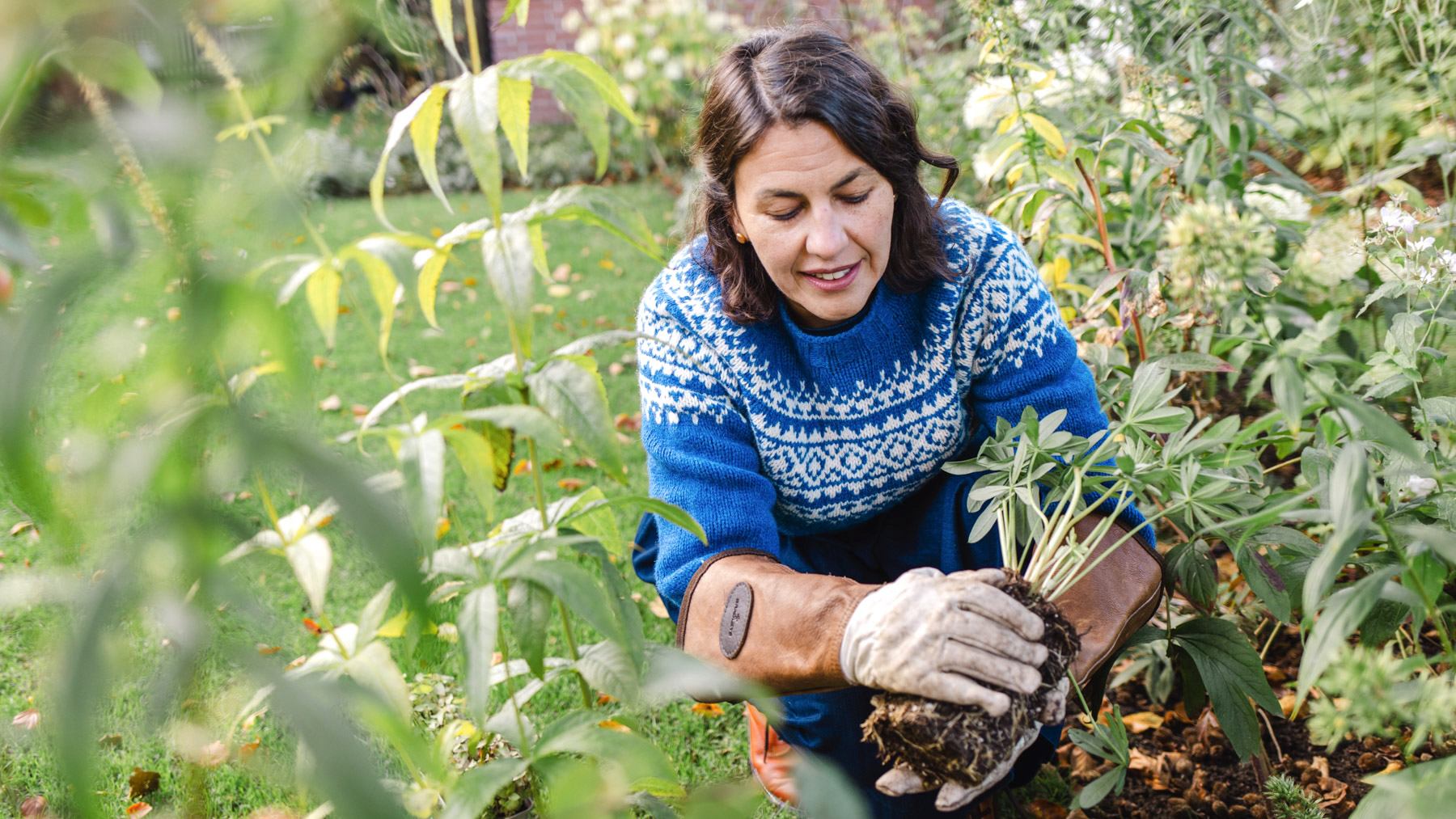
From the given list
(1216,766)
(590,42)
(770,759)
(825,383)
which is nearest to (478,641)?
(825,383)

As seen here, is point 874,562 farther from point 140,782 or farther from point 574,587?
point 140,782

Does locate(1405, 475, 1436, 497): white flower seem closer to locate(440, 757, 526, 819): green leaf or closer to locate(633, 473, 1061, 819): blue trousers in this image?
locate(633, 473, 1061, 819): blue trousers

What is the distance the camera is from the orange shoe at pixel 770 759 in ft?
5.79

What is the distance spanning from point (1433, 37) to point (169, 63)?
2.16 metres

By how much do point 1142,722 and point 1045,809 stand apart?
317 millimetres

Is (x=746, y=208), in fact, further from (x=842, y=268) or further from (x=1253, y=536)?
(x=1253, y=536)

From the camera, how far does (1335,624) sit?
2.53ft

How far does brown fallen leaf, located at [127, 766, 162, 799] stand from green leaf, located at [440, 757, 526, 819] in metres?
1.38

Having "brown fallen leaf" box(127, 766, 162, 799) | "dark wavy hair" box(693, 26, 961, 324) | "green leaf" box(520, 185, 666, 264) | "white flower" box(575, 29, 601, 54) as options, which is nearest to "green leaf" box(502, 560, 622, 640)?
"green leaf" box(520, 185, 666, 264)

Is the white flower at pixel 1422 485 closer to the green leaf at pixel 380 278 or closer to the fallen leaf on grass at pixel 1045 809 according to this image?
the fallen leaf on grass at pixel 1045 809

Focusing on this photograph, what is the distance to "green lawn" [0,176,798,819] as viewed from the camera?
52 cm

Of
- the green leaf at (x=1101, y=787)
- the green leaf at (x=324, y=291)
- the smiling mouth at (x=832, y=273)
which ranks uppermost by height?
the green leaf at (x=324, y=291)

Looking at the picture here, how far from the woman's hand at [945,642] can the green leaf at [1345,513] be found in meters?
0.50

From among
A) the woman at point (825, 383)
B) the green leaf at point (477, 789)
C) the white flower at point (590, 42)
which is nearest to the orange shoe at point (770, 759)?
the woman at point (825, 383)
